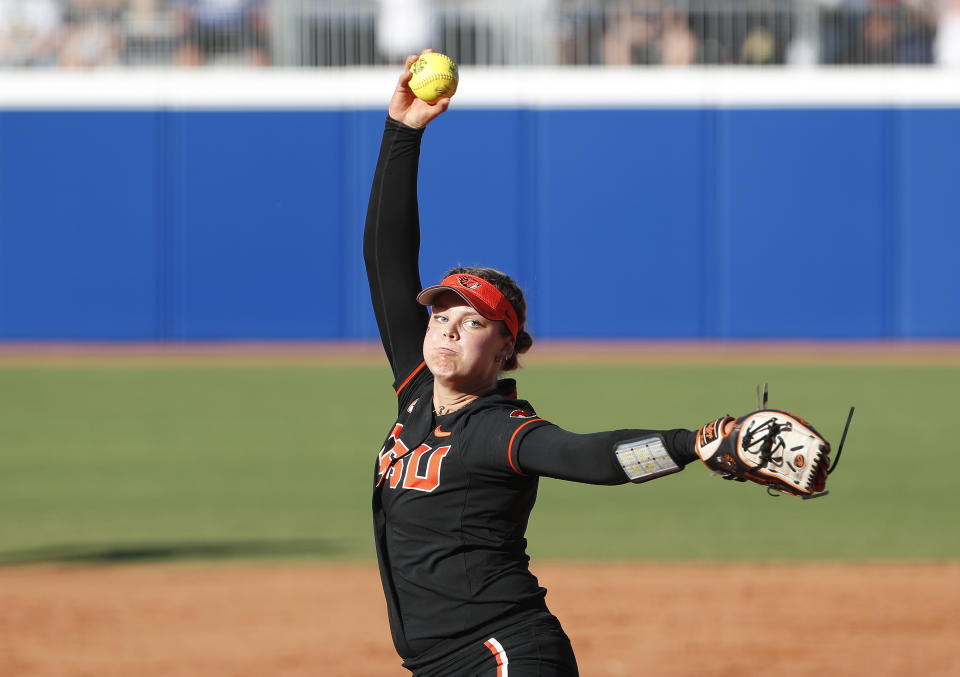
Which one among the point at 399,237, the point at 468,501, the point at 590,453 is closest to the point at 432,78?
the point at 399,237

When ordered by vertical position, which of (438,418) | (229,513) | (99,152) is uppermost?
(99,152)

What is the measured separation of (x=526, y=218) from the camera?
22.5 metres

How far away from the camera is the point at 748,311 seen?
2214 centimetres

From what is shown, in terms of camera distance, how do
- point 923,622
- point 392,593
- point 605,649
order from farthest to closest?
point 923,622, point 605,649, point 392,593

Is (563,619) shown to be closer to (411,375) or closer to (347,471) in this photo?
(411,375)

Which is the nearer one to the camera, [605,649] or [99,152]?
[605,649]

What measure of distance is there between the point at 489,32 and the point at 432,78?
739 inches

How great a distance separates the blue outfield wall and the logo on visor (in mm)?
18575

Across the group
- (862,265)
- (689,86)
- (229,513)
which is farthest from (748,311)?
(229,513)

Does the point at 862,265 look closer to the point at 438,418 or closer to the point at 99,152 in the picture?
the point at 99,152

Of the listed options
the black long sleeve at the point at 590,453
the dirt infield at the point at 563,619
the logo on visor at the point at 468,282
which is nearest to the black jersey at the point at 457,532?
the black long sleeve at the point at 590,453

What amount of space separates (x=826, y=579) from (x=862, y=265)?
597 inches

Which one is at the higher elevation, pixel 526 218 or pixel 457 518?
pixel 526 218

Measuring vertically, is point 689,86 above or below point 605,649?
above
